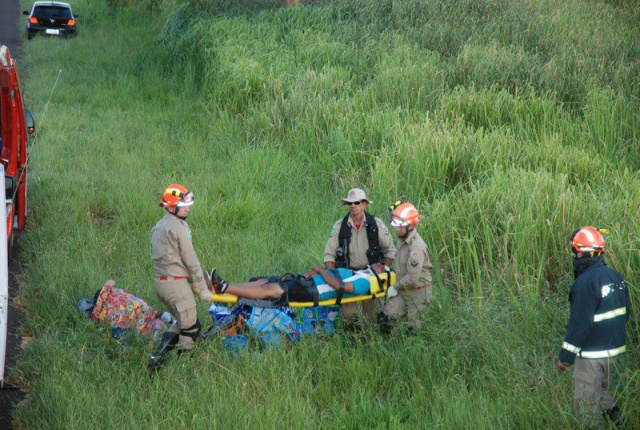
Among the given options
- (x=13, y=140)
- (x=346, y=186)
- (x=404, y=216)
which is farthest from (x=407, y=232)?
(x=13, y=140)

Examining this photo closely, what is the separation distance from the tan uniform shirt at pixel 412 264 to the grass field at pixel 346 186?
37 cm

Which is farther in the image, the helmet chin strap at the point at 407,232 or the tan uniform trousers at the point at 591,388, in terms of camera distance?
the helmet chin strap at the point at 407,232

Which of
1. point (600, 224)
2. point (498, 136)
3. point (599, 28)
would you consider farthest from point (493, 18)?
point (600, 224)

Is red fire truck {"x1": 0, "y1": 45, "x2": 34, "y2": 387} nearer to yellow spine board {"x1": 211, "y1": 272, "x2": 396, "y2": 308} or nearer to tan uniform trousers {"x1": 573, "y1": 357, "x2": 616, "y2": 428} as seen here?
yellow spine board {"x1": 211, "y1": 272, "x2": 396, "y2": 308}

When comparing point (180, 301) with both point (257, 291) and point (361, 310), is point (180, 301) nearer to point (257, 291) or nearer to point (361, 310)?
point (257, 291)

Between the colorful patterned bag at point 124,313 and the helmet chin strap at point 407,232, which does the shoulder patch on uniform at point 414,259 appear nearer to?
the helmet chin strap at point 407,232

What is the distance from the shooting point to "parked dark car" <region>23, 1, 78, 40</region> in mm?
27328

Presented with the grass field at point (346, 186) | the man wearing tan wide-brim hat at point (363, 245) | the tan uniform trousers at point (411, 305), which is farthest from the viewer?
the man wearing tan wide-brim hat at point (363, 245)

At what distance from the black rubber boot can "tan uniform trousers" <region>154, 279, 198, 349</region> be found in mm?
47

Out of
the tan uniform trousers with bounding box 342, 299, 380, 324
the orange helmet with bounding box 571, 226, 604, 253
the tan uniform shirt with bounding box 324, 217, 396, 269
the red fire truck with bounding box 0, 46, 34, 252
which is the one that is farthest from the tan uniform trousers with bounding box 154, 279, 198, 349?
the red fire truck with bounding box 0, 46, 34, 252

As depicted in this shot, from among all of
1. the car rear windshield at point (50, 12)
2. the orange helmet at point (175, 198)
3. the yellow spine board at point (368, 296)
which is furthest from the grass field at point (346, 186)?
the car rear windshield at point (50, 12)

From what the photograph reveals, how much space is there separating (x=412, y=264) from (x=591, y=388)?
2.00 m

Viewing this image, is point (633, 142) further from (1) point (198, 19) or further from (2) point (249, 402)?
(1) point (198, 19)

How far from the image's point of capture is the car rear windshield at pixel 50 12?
90.4 feet
